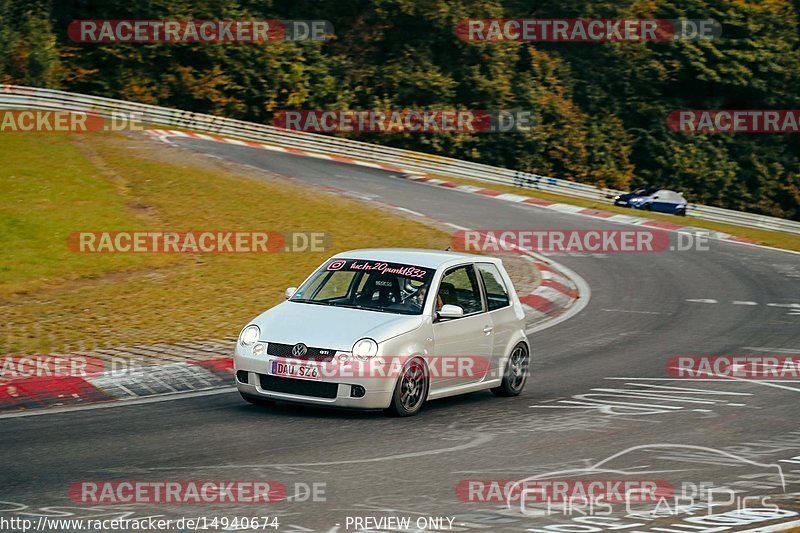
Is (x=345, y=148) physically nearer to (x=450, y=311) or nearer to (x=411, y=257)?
(x=411, y=257)

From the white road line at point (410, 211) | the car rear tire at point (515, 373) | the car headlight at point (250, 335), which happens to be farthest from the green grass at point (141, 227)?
the car rear tire at point (515, 373)

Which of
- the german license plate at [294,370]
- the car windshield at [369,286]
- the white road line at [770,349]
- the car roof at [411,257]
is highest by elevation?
the car roof at [411,257]

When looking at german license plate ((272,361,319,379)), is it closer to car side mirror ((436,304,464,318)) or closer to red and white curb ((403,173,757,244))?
car side mirror ((436,304,464,318))

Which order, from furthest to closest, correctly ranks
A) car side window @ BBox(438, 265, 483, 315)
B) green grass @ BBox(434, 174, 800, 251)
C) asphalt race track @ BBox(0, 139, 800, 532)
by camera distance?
1. green grass @ BBox(434, 174, 800, 251)
2. car side window @ BBox(438, 265, 483, 315)
3. asphalt race track @ BBox(0, 139, 800, 532)

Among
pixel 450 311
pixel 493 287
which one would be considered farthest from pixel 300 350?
pixel 493 287

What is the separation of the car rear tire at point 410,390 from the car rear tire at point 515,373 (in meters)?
1.46

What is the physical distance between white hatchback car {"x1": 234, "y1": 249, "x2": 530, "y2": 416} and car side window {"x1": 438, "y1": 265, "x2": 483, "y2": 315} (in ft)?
0.04

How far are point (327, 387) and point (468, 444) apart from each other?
4.86 ft

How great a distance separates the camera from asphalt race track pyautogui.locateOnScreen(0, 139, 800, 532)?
7.23 metres

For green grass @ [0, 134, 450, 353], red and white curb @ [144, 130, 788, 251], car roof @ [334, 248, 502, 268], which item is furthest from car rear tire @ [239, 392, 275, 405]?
red and white curb @ [144, 130, 788, 251]

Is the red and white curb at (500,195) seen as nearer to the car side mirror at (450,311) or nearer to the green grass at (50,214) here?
the green grass at (50,214)

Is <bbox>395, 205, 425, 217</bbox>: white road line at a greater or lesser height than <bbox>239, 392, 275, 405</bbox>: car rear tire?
greater

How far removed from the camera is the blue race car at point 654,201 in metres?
43.7

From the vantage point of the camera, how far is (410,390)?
10531 millimetres
